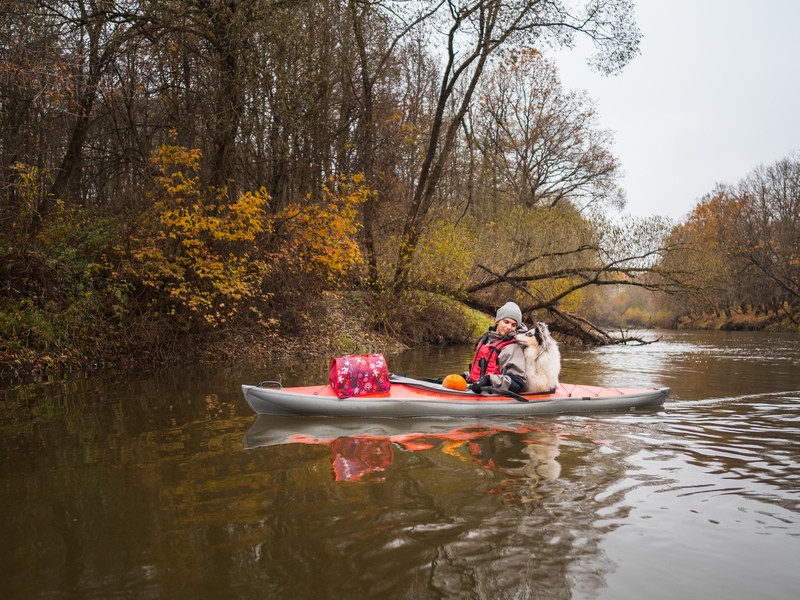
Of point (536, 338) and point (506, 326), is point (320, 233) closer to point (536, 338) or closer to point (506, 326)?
point (506, 326)

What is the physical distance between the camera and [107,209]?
1170 cm

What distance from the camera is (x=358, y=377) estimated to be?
6.47m

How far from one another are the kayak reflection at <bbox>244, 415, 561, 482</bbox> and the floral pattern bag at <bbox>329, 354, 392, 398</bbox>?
32 centimetres

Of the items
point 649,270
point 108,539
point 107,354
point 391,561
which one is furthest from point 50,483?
point 649,270

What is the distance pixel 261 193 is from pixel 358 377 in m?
6.46

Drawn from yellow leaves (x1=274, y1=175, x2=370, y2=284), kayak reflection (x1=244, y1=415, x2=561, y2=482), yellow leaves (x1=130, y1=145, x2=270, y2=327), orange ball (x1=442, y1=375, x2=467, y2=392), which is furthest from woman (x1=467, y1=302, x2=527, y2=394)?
yellow leaves (x1=274, y1=175, x2=370, y2=284)

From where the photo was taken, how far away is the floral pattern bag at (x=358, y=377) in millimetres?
6434

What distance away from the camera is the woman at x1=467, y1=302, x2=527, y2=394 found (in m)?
6.82

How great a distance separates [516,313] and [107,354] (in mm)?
7033

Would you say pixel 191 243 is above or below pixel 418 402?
above

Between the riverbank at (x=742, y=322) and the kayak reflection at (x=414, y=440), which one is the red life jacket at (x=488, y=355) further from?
the riverbank at (x=742, y=322)

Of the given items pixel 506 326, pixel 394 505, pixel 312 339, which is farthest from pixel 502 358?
pixel 312 339

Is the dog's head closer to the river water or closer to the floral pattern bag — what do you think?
the river water

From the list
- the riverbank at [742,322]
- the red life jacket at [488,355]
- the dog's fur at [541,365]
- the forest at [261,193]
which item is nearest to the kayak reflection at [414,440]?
the dog's fur at [541,365]
